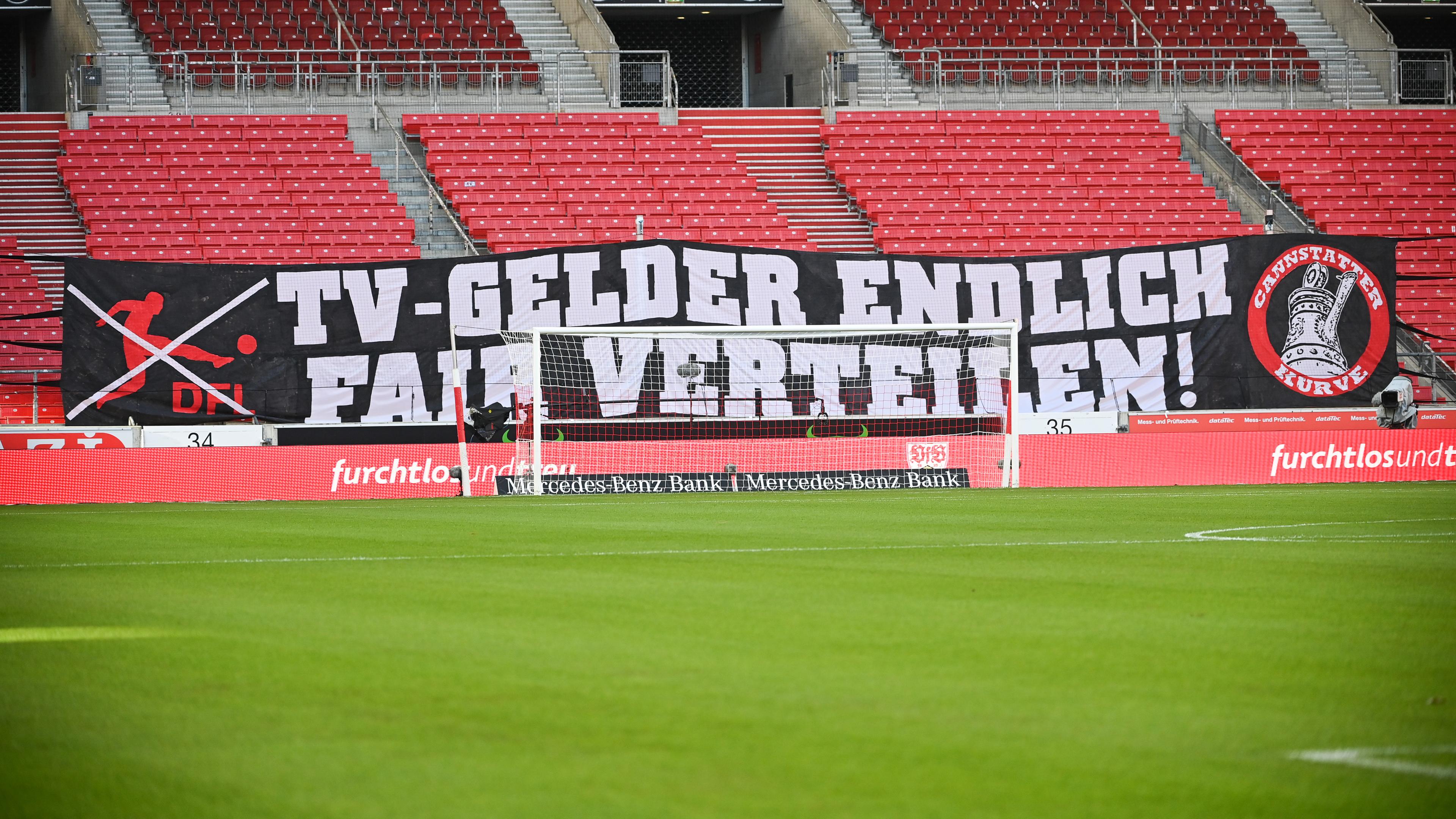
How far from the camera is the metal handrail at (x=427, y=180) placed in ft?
93.3

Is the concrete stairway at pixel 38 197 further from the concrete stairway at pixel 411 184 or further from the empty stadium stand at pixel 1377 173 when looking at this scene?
the empty stadium stand at pixel 1377 173

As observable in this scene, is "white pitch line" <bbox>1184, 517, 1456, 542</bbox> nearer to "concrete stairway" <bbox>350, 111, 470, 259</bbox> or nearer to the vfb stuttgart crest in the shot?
the vfb stuttgart crest

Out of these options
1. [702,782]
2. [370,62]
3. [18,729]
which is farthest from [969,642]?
[370,62]

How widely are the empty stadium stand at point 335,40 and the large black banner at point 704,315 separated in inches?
420

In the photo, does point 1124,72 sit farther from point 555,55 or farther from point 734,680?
point 734,680

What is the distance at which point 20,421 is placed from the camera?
22.9 meters

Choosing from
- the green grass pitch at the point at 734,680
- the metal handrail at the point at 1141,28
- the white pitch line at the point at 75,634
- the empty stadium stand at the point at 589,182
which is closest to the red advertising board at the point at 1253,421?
the empty stadium stand at the point at 589,182

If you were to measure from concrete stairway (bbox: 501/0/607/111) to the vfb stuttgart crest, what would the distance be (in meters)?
15.2

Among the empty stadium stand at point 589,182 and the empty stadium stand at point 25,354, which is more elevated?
the empty stadium stand at point 589,182

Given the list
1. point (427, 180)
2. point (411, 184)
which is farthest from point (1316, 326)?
point (411, 184)

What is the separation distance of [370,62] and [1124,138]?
1540cm

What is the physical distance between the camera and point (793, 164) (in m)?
32.7

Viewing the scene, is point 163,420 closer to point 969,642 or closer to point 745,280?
point 745,280

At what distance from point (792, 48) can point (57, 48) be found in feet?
53.7
